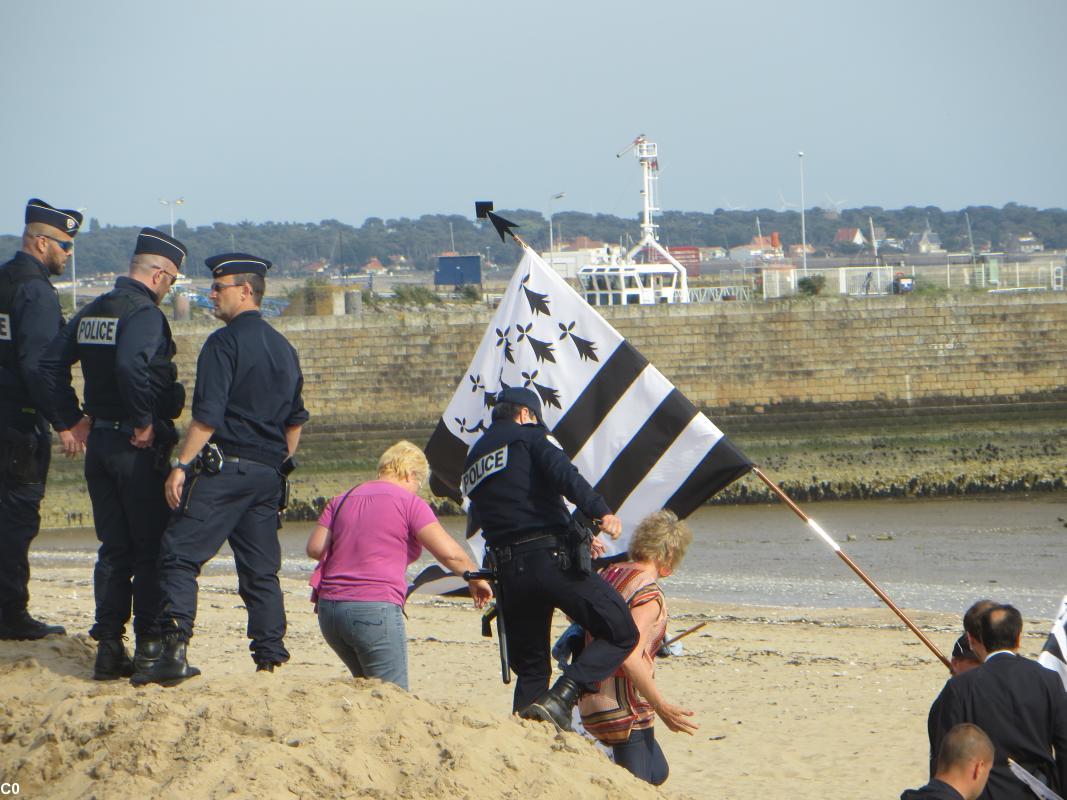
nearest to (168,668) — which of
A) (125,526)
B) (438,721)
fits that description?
(125,526)

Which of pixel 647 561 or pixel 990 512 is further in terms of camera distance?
pixel 990 512

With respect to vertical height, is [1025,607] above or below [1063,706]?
below

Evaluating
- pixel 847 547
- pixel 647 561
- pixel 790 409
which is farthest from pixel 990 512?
pixel 647 561

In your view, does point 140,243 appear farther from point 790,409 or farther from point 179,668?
point 790,409

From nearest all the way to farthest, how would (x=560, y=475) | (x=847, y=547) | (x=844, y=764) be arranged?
(x=560, y=475), (x=844, y=764), (x=847, y=547)

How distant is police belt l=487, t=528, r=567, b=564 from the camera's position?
4.73 m

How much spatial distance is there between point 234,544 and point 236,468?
0.36 metres

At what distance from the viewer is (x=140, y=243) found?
5.60 m

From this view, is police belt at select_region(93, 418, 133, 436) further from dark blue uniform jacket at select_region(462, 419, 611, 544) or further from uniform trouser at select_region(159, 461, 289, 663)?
dark blue uniform jacket at select_region(462, 419, 611, 544)

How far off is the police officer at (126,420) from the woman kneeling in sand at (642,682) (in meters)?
1.84

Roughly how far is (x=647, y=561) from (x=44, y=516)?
24.2 m

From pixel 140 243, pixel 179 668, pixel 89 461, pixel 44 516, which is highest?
pixel 140 243

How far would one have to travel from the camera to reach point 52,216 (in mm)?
6098

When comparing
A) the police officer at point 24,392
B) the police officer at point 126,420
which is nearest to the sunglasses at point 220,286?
the police officer at point 126,420
